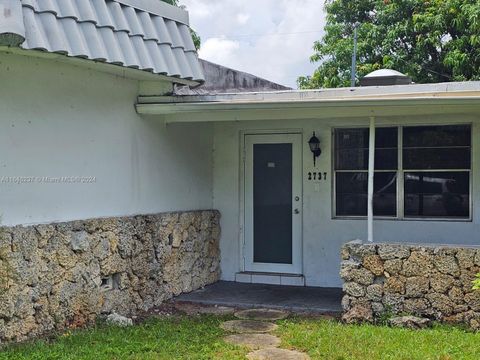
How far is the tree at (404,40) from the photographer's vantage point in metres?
14.1

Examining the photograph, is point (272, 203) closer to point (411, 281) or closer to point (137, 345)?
point (411, 281)

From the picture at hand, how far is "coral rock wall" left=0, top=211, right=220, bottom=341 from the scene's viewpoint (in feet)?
17.1

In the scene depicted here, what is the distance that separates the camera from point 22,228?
526cm

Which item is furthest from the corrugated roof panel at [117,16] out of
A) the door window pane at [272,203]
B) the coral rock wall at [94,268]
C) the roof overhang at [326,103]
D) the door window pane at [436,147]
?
the door window pane at [436,147]

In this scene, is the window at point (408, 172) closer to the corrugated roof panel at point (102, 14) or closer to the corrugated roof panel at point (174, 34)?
the corrugated roof panel at point (174, 34)

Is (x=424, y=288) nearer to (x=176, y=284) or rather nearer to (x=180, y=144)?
(x=176, y=284)

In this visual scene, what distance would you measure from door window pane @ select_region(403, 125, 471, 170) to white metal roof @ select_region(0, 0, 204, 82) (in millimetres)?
3130

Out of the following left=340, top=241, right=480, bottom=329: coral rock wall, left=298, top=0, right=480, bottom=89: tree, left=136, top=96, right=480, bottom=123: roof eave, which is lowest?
left=340, top=241, right=480, bottom=329: coral rock wall

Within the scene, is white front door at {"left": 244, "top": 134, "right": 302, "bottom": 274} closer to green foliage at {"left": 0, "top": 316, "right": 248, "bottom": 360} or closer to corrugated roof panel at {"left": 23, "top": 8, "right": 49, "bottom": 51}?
green foliage at {"left": 0, "top": 316, "right": 248, "bottom": 360}

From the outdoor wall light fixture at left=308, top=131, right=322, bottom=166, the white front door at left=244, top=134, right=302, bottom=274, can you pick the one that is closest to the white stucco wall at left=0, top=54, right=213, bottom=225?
the white front door at left=244, top=134, right=302, bottom=274

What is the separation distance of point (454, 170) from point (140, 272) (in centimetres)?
435

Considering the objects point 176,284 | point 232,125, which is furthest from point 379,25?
point 176,284

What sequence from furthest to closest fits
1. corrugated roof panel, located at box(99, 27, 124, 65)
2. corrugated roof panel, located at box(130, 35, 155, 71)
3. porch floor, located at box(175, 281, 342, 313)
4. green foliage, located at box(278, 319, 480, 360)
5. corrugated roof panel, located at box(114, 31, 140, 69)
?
porch floor, located at box(175, 281, 342, 313), corrugated roof panel, located at box(130, 35, 155, 71), corrugated roof panel, located at box(114, 31, 140, 69), corrugated roof panel, located at box(99, 27, 124, 65), green foliage, located at box(278, 319, 480, 360)

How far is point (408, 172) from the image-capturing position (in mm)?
7914
